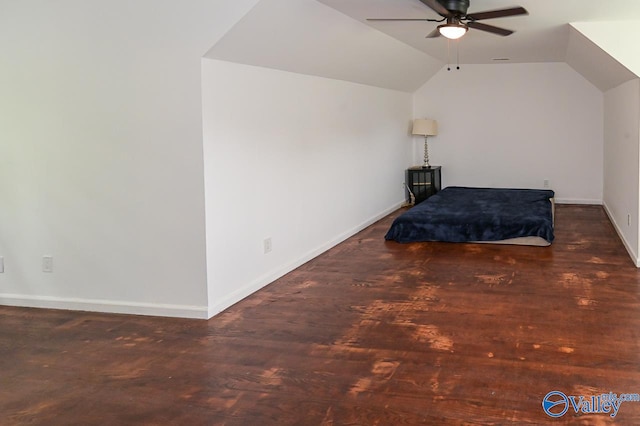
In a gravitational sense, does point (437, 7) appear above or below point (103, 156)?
above

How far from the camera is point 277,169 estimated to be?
16.5 feet

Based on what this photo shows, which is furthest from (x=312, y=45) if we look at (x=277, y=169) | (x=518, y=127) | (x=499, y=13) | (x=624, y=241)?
(x=518, y=127)

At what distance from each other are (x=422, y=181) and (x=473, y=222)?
2795 millimetres

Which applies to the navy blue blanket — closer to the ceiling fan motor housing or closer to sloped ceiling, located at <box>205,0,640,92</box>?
sloped ceiling, located at <box>205,0,640,92</box>

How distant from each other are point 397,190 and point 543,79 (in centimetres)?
264

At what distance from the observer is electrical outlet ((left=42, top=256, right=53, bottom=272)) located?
14.3 feet

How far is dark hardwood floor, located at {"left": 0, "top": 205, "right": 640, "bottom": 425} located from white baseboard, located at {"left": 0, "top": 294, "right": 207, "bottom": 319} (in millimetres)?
79

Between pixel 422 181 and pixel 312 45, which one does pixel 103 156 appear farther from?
pixel 422 181

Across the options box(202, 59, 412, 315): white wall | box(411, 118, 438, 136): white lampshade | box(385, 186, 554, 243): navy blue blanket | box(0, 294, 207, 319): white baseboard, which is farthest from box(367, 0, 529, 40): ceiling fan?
box(411, 118, 438, 136): white lampshade

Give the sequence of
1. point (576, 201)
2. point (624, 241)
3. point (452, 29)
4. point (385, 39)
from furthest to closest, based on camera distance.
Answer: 1. point (576, 201)
2. point (624, 241)
3. point (385, 39)
4. point (452, 29)

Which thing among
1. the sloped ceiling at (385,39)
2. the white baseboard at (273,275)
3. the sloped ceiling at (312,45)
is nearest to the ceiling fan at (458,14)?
the sloped ceiling at (385,39)

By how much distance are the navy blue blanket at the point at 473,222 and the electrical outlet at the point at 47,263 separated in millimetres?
3395

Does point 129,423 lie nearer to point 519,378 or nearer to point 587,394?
point 519,378

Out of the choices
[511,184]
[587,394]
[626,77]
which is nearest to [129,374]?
[587,394]
